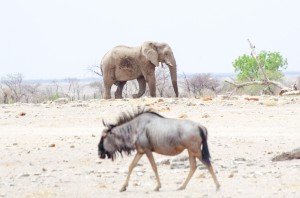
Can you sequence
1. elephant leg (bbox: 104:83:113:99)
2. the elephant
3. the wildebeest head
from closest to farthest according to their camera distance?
the wildebeest head, the elephant, elephant leg (bbox: 104:83:113:99)

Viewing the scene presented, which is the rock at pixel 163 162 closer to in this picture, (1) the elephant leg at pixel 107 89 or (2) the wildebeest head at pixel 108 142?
(2) the wildebeest head at pixel 108 142

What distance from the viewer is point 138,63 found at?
27.8 meters

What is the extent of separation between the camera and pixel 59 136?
1688cm

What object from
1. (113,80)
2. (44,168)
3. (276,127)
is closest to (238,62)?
(113,80)

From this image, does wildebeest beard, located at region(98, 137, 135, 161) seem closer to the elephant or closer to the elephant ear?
the elephant

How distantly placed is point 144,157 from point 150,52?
46.2 feet

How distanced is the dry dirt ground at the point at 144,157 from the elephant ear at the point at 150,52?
352 cm

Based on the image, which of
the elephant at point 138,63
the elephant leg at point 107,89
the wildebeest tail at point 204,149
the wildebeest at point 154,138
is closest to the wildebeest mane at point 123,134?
the wildebeest at point 154,138

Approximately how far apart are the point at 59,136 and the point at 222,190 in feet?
24.3

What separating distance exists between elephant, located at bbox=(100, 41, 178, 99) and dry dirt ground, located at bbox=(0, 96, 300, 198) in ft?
12.1

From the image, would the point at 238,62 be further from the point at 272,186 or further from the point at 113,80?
the point at 272,186

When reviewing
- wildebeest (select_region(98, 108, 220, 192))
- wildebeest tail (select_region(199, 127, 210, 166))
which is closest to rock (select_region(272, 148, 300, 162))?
wildebeest (select_region(98, 108, 220, 192))

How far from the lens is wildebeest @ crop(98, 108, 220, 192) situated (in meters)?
9.76

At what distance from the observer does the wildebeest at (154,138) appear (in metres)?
9.76
